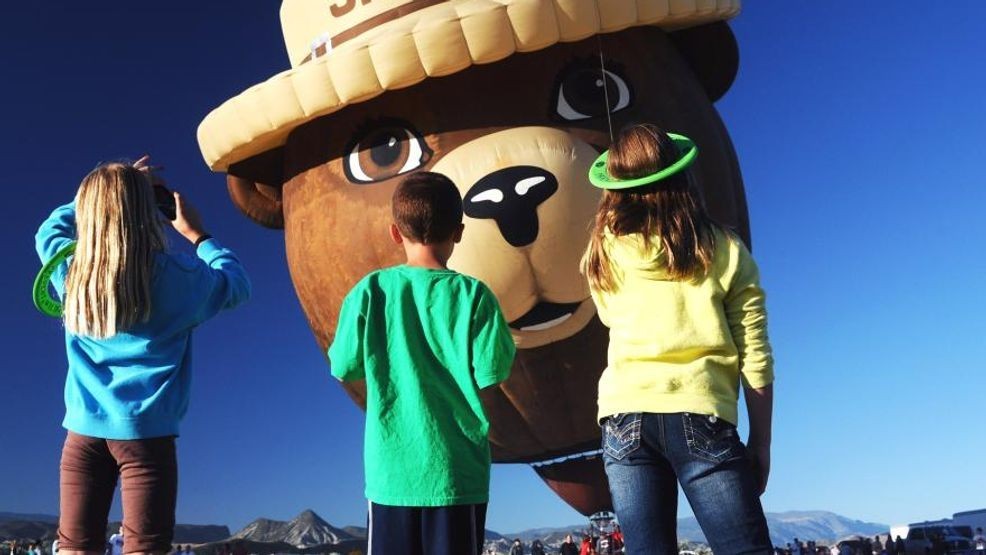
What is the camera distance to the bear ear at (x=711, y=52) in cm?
706

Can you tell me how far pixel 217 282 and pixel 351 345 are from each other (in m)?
0.60

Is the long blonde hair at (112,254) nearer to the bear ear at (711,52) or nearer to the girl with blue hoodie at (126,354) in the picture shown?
the girl with blue hoodie at (126,354)

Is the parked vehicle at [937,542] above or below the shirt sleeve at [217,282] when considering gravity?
above

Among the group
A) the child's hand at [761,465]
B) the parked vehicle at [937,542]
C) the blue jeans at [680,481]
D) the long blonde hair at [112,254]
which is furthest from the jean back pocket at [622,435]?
the parked vehicle at [937,542]

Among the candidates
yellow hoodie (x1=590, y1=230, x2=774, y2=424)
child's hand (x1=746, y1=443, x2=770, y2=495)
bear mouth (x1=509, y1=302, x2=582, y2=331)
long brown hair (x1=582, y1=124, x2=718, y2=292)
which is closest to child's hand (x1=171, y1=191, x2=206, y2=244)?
long brown hair (x1=582, y1=124, x2=718, y2=292)

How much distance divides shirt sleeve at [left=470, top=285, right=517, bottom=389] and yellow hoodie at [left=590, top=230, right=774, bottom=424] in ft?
0.75

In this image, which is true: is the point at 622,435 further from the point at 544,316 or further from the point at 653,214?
the point at 544,316

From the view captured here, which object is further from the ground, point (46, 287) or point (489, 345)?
point (46, 287)

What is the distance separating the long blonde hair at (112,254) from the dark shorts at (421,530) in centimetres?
86

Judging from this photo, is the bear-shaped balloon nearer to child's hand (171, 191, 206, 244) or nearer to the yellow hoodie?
child's hand (171, 191, 206, 244)

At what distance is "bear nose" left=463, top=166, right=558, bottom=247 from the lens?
17.9ft

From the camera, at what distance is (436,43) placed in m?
5.43

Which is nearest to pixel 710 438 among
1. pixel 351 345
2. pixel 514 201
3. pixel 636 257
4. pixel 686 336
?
pixel 686 336

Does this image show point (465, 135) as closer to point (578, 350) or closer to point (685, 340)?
point (578, 350)
